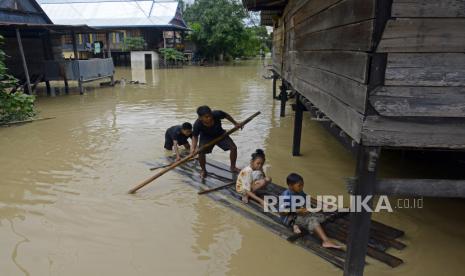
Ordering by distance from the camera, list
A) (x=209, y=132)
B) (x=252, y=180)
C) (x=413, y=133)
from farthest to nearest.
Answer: (x=209, y=132) → (x=252, y=180) → (x=413, y=133)

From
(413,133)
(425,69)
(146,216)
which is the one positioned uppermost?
(425,69)

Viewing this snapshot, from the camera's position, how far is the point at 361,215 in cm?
280

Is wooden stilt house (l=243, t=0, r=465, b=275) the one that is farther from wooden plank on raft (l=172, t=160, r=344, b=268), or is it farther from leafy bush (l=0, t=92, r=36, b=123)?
leafy bush (l=0, t=92, r=36, b=123)

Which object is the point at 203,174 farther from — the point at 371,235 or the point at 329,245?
the point at 371,235

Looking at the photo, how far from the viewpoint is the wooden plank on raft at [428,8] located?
2342mm

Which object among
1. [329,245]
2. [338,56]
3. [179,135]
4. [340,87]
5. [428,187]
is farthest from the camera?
[179,135]

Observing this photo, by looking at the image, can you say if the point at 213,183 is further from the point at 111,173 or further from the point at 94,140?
the point at 94,140

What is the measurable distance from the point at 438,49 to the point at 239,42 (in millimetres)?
32004

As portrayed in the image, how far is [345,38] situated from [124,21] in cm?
2839

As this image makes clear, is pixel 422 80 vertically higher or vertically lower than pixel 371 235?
higher

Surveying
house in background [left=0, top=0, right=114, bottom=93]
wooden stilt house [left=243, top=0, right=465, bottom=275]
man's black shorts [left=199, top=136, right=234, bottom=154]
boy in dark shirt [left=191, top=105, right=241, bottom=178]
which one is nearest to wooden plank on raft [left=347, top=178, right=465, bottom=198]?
wooden stilt house [left=243, top=0, right=465, bottom=275]

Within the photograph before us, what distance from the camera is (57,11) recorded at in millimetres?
31250

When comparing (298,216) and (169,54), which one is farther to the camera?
(169,54)

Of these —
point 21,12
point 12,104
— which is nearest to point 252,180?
point 12,104
